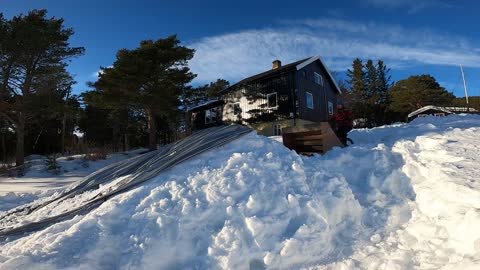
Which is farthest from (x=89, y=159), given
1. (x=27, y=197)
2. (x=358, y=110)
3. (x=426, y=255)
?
(x=358, y=110)

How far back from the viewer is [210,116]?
2622cm

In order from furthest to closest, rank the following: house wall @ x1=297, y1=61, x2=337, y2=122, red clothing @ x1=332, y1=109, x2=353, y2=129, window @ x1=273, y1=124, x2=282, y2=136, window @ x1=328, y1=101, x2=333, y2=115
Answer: window @ x1=328, y1=101, x2=333, y2=115
window @ x1=273, y1=124, x2=282, y2=136
house wall @ x1=297, y1=61, x2=337, y2=122
red clothing @ x1=332, y1=109, x2=353, y2=129

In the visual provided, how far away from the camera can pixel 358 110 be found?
34.8 meters

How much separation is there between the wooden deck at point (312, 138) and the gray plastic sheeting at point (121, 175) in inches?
53.4

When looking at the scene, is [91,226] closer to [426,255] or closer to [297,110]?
[426,255]

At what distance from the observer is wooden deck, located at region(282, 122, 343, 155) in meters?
7.82

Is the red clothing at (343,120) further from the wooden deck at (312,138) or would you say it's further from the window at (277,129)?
the window at (277,129)

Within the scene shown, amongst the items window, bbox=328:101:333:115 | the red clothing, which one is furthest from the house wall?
the red clothing

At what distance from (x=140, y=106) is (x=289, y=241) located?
65.6 feet

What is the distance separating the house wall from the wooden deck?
466 inches

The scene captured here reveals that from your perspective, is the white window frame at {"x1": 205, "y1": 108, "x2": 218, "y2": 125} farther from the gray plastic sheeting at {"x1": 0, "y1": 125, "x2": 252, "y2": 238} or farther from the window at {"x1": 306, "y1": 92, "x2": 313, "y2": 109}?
the gray plastic sheeting at {"x1": 0, "y1": 125, "x2": 252, "y2": 238}

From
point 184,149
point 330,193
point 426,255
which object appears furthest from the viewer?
point 184,149

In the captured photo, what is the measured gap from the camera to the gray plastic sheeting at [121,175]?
210 inches

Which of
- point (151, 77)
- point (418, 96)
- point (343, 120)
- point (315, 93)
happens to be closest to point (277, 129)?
point (315, 93)
